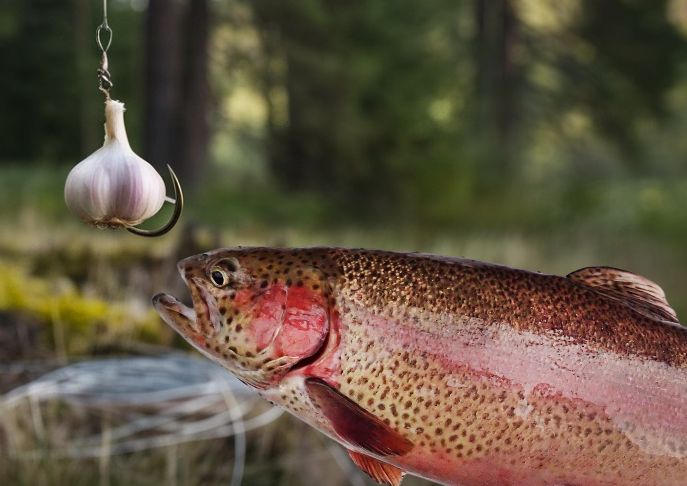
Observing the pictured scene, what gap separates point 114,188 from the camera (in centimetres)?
92

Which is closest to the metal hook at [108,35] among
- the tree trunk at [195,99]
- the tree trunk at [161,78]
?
the tree trunk at [161,78]

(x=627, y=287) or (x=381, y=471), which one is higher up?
(x=627, y=287)

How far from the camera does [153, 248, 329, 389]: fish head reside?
2.67 ft

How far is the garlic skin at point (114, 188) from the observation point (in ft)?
3.03

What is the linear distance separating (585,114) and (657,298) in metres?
12.6

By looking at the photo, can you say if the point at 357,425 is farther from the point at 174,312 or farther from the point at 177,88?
the point at 177,88

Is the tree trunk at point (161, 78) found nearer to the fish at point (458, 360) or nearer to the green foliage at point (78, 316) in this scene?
the green foliage at point (78, 316)

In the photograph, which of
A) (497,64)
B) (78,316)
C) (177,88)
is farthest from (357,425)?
(497,64)

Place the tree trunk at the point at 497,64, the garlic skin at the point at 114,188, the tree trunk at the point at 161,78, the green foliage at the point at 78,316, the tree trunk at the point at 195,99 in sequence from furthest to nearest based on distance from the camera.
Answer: the tree trunk at the point at 497,64, the tree trunk at the point at 195,99, the tree trunk at the point at 161,78, the green foliage at the point at 78,316, the garlic skin at the point at 114,188

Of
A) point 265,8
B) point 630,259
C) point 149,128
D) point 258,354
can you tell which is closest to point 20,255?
point 149,128

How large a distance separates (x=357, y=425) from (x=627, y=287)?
28 cm

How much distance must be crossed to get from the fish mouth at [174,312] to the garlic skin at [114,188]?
147mm

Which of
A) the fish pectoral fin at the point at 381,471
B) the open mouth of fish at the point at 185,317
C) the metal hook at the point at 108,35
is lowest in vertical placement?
the fish pectoral fin at the point at 381,471

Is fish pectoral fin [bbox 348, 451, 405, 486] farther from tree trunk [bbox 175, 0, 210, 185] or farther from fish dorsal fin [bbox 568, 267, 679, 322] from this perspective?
tree trunk [bbox 175, 0, 210, 185]
